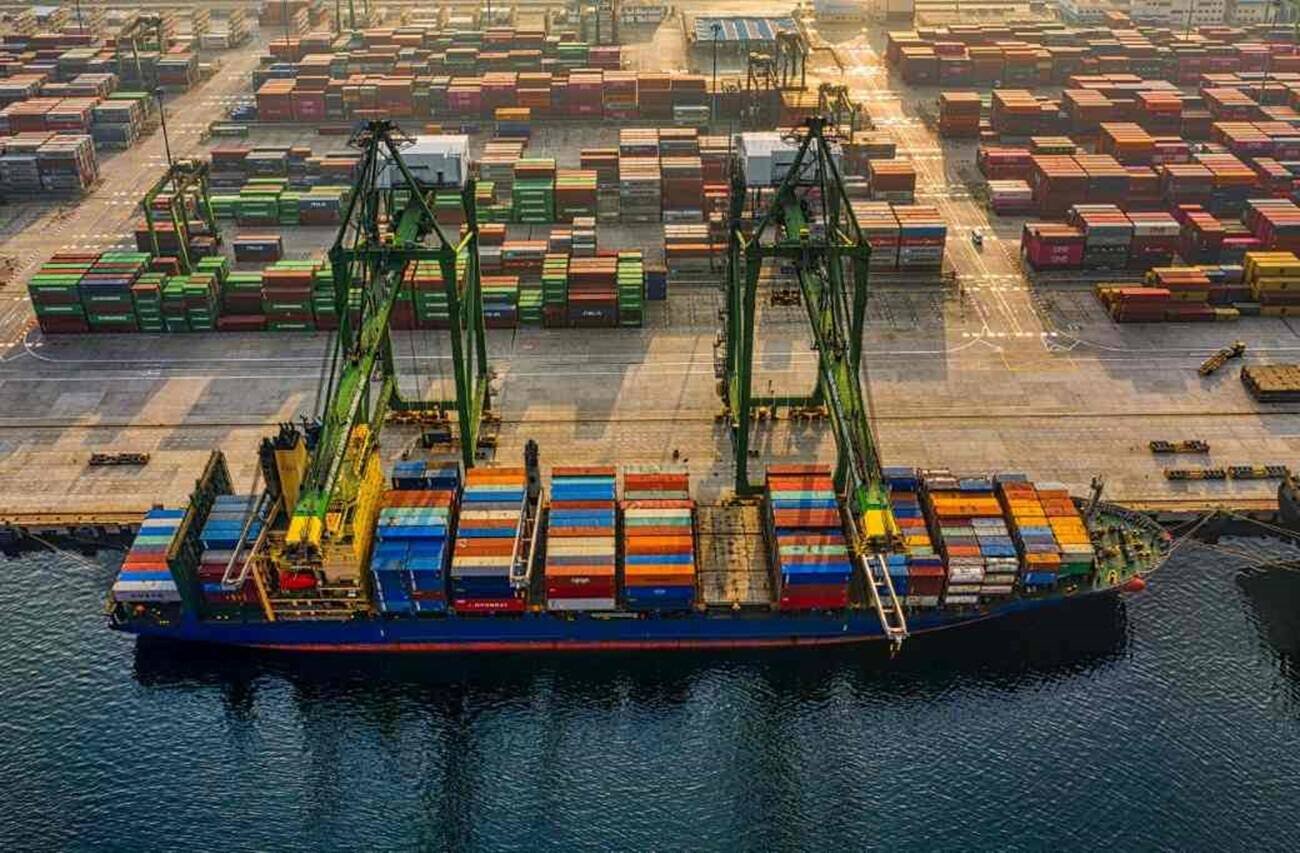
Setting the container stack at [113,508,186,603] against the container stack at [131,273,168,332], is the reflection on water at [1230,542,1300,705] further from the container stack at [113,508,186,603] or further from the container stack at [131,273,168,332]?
the container stack at [131,273,168,332]

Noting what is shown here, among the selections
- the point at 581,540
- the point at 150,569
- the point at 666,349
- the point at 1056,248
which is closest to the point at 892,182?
the point at 1056,248

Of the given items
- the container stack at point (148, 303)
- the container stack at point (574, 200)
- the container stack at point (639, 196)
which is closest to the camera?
the container stack at point (148, 303)

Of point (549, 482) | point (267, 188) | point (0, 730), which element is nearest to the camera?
point (0, 730)

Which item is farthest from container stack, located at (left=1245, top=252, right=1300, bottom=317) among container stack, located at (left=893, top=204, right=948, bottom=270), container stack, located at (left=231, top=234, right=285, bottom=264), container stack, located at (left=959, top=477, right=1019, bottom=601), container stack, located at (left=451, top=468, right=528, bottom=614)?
container stack, located at (left=231, top=234, right=285, bottom=264)

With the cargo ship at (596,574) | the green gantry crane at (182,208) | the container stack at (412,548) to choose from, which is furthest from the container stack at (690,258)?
the green gantry crane at (182,208)

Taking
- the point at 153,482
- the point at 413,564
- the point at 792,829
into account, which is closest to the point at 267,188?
the point at 153,482

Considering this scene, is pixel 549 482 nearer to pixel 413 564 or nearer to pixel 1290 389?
pixel 413 564

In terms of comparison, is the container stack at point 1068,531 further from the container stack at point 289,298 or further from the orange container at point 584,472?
the container stack at point 289,298
